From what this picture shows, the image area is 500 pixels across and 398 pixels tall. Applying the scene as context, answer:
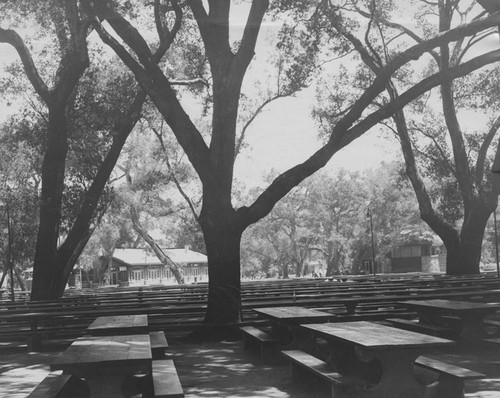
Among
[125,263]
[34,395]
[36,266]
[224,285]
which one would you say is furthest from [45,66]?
[125,263]

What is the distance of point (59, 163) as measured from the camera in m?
16.5

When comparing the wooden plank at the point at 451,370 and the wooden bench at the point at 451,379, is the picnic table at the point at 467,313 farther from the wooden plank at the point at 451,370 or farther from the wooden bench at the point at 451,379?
the wooden bench at the point at 451,379

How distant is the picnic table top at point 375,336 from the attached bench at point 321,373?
30 centimetres

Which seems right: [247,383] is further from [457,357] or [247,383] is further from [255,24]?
[255,24]

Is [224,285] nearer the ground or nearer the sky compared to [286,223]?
nearer the ground

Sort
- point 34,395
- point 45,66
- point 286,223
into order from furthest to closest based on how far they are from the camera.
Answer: point 286,223, point 45,66, point 34,395

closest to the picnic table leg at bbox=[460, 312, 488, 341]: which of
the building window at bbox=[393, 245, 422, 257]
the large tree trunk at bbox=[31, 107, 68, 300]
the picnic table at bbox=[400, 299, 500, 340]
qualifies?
the picnic table at bbox=[400, 299, 500, 340]

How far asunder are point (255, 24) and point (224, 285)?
497cm

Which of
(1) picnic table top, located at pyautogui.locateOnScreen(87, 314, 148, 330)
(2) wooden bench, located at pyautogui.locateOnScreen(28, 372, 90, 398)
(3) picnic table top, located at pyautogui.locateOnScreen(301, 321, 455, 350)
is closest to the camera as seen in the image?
(2) wooden bench, located at pyautogui.locateOnScreen(28, 372, 90, 398)

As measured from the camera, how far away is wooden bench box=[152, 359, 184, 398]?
4.73 m

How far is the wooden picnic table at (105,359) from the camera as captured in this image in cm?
491

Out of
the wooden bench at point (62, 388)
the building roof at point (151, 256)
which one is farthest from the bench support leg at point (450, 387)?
the building roof at point (151, 256)

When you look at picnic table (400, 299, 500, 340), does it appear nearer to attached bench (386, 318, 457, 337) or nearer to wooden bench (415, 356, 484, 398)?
attached bench (386, 318, 457, 337)

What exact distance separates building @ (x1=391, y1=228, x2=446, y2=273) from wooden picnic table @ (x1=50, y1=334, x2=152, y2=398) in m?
50.0
